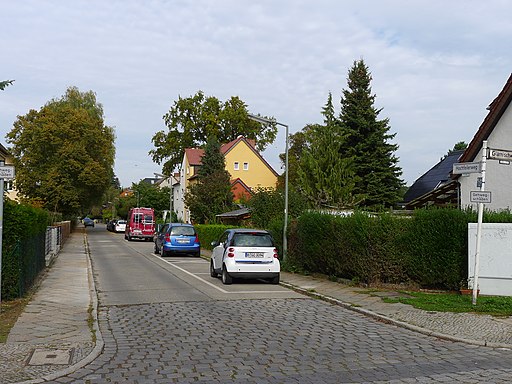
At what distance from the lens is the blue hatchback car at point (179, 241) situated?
2978 centimetres

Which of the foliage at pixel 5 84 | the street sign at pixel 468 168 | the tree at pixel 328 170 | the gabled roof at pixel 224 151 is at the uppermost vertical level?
the gabled roof at pixel 224 151

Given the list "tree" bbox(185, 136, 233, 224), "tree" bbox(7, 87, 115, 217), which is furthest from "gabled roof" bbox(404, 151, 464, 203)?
"tree" bbox(7, 87, 115, 217)

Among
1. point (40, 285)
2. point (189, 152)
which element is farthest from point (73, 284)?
point (189, 152)

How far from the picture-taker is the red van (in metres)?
50.2

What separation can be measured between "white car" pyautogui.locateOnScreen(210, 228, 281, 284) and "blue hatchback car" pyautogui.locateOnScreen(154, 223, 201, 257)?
12.9m

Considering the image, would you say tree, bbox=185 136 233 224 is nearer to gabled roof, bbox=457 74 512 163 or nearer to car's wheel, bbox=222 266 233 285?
gabled roof, bbox=457 74 512 163

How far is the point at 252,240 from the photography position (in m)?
17.0

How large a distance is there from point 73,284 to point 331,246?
764 centimetres

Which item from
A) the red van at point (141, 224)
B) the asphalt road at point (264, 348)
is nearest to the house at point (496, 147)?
the asphalt road at point (264, 348)

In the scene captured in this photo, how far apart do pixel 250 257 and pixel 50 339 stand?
8.39 metres

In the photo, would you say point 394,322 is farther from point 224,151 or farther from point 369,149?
point 224,151

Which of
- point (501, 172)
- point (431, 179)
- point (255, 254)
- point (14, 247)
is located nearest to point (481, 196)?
point (255, 254)

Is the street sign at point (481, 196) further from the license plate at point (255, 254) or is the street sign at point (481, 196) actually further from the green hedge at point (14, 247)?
the green hedge at point (14, 247)

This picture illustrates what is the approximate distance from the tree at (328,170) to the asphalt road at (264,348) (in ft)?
103
